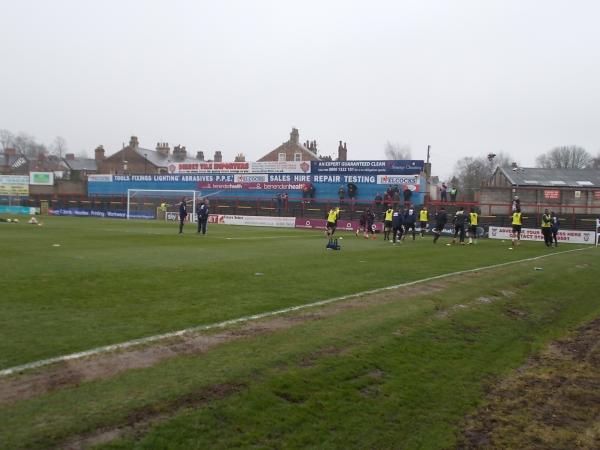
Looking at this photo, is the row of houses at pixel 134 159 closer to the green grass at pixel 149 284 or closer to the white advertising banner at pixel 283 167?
the white advertising banner at pixel 283 167

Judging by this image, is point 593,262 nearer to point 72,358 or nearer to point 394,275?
point 394,275

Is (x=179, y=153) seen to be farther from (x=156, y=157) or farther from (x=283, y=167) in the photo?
(x=283, y=167)

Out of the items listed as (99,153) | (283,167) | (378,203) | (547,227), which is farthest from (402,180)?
(99,153)

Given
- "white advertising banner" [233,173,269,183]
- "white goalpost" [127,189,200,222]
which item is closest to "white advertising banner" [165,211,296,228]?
"white goalpost" [127,189,200,222]

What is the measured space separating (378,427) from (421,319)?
13.2 ft

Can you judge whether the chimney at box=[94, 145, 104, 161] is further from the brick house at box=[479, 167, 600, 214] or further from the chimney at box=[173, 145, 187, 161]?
the brick house at box=[479, 167, 600, 214]

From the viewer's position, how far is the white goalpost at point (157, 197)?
167ft

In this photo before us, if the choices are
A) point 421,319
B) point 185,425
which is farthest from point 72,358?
point 421,319

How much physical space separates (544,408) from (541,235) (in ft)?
102

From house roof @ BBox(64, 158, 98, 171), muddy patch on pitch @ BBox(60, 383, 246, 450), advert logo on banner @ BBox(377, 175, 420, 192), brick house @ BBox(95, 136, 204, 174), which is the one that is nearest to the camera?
muddy patch on pitch @ BBox(60, 383, 246, 450)

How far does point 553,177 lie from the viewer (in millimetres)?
54938

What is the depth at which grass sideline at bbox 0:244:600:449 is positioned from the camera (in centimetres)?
433

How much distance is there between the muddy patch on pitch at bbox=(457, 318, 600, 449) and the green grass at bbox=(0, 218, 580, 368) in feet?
12.7

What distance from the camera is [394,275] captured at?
44.2 ft
